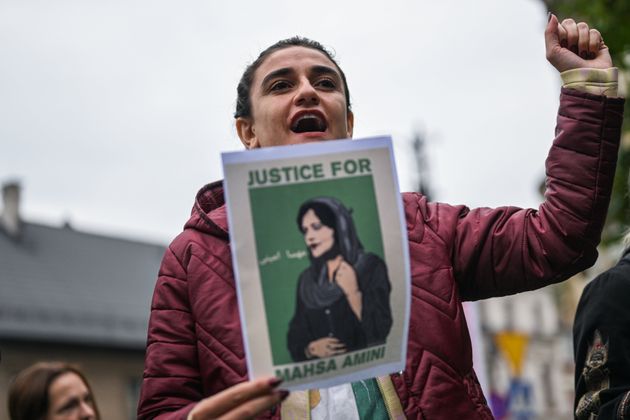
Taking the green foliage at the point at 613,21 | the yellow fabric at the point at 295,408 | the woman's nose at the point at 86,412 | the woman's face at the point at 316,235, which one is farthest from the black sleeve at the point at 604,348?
the green foliage at the point at 613,21

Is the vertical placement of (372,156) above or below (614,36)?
below

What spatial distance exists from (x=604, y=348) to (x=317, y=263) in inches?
50.0

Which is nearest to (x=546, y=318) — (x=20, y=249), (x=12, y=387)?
(x=20, y=249)

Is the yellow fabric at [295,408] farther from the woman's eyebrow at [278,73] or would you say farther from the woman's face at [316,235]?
the woman's eyebrow at [278,73]

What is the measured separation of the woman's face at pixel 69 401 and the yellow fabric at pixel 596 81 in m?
3.03

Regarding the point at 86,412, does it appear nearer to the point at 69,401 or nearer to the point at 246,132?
the point at 69,401

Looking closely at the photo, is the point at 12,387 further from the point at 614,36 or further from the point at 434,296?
the point at 614,36

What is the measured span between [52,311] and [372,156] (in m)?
34.4

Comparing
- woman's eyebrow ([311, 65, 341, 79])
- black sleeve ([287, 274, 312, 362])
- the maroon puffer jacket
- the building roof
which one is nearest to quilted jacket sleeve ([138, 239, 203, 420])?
the maroon puffer jacket

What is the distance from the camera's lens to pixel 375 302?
195 cm

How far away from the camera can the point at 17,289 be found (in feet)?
119

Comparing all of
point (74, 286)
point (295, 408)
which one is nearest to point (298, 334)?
point (295, 408)

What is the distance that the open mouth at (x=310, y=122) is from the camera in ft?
7.95

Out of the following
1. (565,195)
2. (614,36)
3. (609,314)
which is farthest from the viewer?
(614,36)
